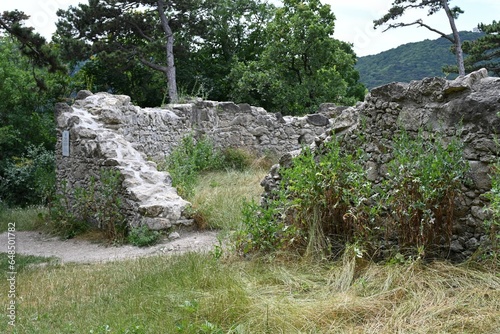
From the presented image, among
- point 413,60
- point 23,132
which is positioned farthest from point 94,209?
point 413,60

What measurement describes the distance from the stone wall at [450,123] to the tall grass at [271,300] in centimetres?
56

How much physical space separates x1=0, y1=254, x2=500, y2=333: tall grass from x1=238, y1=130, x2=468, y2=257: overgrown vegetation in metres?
0.31

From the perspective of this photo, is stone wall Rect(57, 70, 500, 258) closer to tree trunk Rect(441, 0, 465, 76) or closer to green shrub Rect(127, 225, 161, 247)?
green shrub Rect(127, 225, 161, 247)

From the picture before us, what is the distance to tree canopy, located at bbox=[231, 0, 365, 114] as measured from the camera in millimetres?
20000

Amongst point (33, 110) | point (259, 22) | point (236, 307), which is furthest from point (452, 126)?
point (259, 22)

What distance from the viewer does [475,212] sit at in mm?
A: 4754

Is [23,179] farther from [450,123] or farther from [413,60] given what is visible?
[413,60]

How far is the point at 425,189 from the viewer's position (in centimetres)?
470

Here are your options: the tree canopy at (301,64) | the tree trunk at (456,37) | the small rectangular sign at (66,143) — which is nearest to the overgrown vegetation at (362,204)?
the small rectangular sign at (66,143)

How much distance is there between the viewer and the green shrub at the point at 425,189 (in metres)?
4.71

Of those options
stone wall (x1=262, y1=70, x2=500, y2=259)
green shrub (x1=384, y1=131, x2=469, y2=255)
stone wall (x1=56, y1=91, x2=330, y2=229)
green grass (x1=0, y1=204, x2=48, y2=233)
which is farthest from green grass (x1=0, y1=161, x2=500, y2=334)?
green grass (x1=0, y1=204, x2=48, y2=233)

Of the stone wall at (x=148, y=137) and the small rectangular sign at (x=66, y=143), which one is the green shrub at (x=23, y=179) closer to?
the stone wall at (x=148, y=137)

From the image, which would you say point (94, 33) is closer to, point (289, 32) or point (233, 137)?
point (289, 32)

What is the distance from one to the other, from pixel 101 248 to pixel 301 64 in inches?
579
